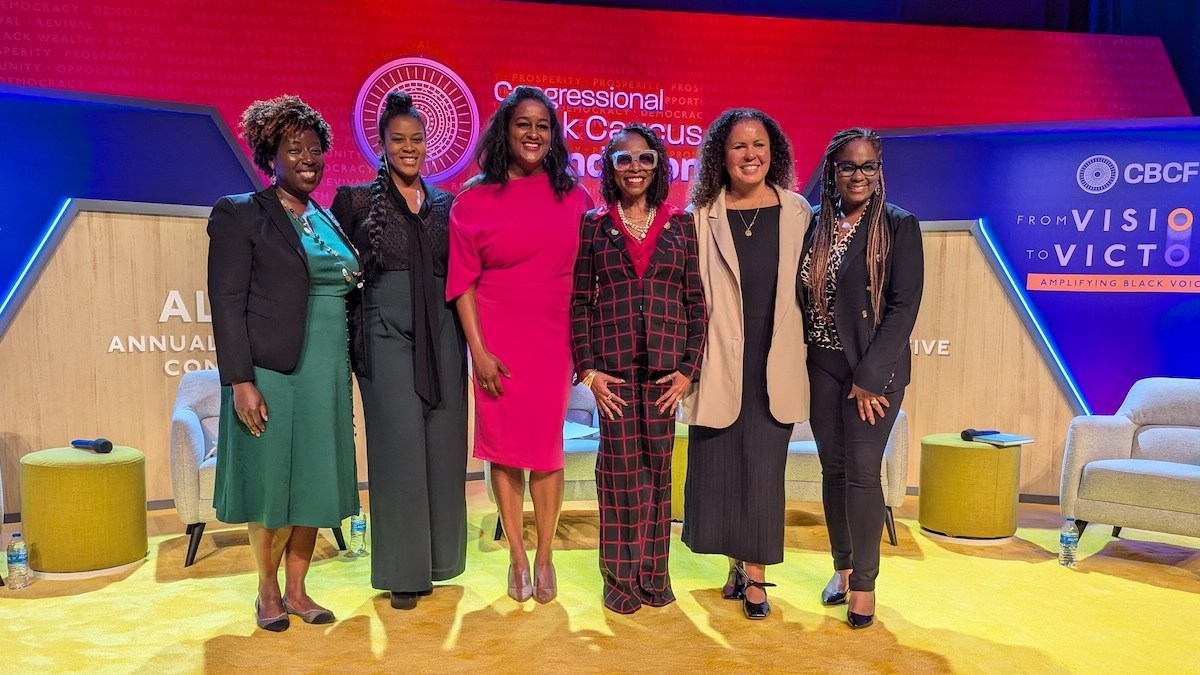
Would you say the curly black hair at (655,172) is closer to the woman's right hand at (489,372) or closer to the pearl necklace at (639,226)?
the pearl necklace at (639,226)

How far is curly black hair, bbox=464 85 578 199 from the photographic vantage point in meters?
2.86

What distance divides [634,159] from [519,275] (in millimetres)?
573

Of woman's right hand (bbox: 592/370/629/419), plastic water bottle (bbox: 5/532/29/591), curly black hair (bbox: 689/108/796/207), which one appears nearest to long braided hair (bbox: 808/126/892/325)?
curly black hair (bbox: 689/108/796/207)

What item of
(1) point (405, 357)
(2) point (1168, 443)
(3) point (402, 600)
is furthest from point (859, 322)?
(2) point (1168, 443)

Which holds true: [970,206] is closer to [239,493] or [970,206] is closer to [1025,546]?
[1025,546]

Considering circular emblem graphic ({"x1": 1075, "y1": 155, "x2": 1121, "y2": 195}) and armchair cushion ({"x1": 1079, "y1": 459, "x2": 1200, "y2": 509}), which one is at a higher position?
circular emblem graphic ({"x1": 1075, "y1": 155, "x2": 1121, "y2": 195})

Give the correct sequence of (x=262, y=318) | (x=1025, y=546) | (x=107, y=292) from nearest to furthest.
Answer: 1. (x=262, y=318)
2. (x=1025, y=546)
3. (x=107, y=292)

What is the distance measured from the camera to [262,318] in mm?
2557

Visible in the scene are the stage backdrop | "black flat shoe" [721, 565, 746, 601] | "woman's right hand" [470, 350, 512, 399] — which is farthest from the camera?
the stage backdrop

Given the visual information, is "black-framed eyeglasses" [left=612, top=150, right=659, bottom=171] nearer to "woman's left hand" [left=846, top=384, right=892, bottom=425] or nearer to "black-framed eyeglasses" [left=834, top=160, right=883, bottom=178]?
"black-framed eyeglasses" [left=834, top=160, right=883, bottom=178]

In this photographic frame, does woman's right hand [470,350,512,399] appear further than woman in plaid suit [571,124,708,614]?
Yes

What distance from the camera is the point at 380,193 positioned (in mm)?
2805

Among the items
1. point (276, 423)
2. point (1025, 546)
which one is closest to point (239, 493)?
point (276, 423)

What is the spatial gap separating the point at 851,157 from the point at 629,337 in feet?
3.18
